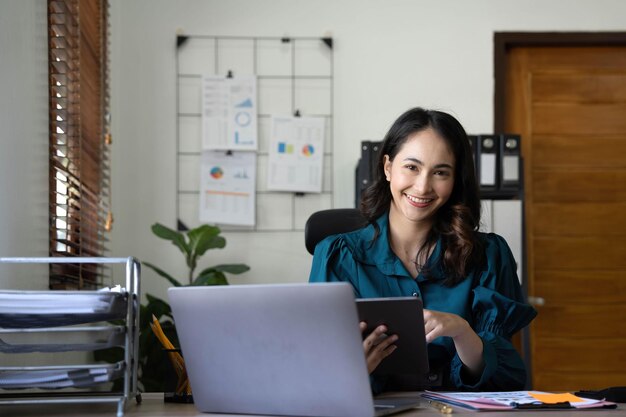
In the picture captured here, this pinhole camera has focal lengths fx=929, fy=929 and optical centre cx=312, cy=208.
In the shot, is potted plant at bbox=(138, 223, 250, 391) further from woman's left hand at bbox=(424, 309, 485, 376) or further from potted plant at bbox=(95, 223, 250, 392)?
woman's left hand at bbox=(424, 309, 485, 376)

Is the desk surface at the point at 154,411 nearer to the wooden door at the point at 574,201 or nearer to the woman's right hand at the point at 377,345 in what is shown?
the woman's right hand at the point at 377,345

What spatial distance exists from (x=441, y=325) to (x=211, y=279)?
2.20 meters

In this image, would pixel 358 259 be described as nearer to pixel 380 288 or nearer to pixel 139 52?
pixel 380 288

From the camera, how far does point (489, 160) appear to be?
3.77m

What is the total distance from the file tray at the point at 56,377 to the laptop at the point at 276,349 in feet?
0.46

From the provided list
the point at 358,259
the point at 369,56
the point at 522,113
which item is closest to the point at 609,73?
the point at 522,113

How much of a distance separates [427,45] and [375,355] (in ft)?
9.68

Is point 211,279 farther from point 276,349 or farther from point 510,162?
point 276,349

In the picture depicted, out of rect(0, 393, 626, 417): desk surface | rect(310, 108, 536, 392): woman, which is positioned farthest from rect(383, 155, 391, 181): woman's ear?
rect(0, 393, 626, 417): desk surface

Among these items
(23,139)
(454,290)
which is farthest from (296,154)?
(454,290)

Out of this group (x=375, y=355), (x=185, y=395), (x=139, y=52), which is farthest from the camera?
(x=139, y=52)

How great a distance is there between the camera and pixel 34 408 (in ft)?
4.92

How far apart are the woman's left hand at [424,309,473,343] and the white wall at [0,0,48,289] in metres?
1.04

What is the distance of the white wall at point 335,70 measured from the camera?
4.09m
